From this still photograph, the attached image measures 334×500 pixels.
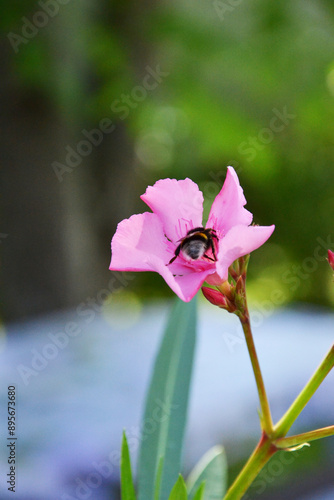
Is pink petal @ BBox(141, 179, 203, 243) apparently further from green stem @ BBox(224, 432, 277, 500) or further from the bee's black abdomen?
green stem @ BBox(224, 432, 277, 500)

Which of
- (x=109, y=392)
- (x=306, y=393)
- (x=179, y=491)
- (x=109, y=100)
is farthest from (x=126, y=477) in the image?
(x=109, y=100)

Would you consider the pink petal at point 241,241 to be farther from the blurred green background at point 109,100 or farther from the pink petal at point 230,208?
the blurred green background at point 109,100

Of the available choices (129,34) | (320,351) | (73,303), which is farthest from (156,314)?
(129,34)

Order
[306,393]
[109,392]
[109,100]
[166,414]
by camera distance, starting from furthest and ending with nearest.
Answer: [109,100] < [109,392] < [166,414] < [306,393]

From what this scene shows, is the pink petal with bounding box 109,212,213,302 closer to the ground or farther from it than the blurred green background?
closer to the ground

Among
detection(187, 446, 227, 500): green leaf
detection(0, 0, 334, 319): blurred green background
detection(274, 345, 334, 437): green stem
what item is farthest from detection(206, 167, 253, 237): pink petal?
detection(0, 0, 334, 319): blurred green background

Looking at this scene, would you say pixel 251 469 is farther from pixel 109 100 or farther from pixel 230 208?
pixel 109 100

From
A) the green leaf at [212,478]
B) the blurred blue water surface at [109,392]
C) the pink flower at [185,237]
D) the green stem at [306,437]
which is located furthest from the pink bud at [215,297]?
the blurred blue water surface at [109,392]
